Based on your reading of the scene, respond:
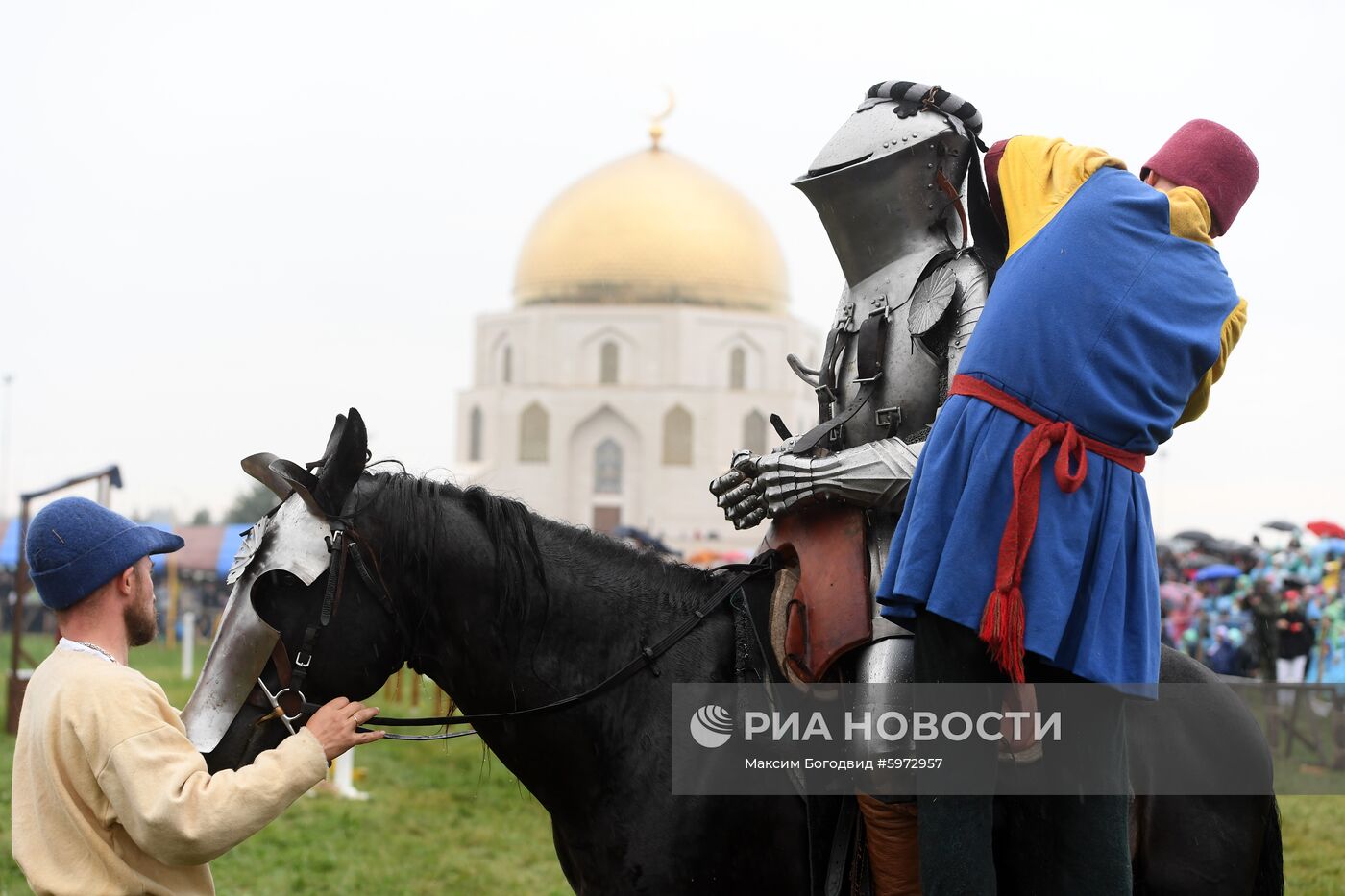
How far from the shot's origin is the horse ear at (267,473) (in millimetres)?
3299

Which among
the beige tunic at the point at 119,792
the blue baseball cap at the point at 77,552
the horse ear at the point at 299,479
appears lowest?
the beige tunic at the point at 119,792

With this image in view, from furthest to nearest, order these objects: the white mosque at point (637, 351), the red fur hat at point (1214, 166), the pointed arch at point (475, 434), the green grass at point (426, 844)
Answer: the pointed arch at point (475, 434) → the white mosque at point (637, 351) → the green grass at point (426, 844) → the red fur hat at point (1214, 166)

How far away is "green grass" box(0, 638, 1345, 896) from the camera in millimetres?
7668

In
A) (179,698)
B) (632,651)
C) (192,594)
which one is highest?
(632,651)

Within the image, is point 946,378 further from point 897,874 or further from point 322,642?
point 322,642

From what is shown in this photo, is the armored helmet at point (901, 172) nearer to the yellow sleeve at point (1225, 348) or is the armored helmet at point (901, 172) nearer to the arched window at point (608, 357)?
the yellow sleeve at point (1225, 348)

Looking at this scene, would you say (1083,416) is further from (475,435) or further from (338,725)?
(475,435)

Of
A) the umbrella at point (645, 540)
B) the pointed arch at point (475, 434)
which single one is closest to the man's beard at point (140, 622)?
the umbrella at point (645, 540)

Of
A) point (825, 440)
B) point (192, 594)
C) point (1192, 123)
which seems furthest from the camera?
point (192, 594)

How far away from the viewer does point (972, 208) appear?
3.51 metres

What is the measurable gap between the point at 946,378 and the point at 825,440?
33 cm

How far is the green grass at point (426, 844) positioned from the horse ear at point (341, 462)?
3.43 m

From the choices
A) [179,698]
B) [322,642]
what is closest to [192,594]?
[179,698]

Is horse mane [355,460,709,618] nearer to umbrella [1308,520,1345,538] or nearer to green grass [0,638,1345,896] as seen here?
green grass [0,638,1345,896]
